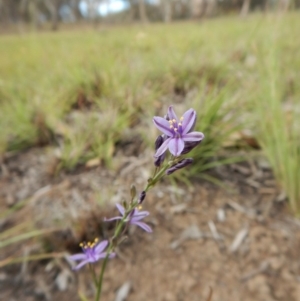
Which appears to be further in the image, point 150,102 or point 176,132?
point 150,102

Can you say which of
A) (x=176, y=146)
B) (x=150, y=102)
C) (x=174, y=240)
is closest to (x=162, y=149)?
(x=176, y=146)

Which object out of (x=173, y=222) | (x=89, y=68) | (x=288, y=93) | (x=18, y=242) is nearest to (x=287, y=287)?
(x=173, y=222)

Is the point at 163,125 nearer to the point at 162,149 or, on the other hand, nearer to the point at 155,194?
the point at 162,149


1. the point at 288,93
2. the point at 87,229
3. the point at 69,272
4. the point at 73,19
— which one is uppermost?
the point at 288,93

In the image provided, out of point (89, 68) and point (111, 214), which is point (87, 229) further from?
point (89, 68)

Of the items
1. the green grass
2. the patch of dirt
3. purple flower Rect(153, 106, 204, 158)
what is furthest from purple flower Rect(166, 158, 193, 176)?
the green grass

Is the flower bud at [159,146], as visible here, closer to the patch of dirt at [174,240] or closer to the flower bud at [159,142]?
the flower bud at [159,142]
